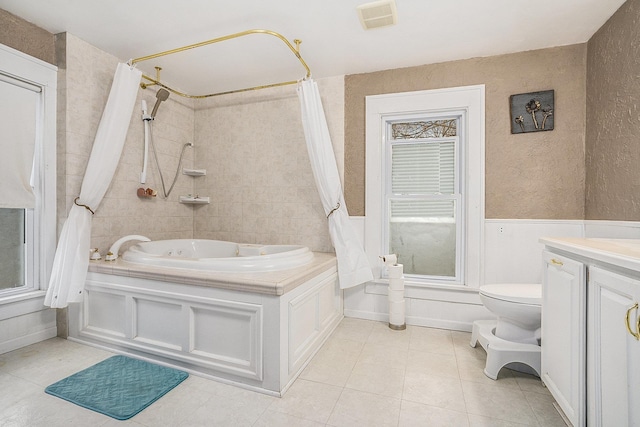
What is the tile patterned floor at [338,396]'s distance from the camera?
1.44 metres

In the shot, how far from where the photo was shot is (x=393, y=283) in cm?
255

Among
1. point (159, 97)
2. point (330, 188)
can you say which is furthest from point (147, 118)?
point (330, 188)

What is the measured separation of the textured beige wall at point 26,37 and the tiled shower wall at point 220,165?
0.19 m

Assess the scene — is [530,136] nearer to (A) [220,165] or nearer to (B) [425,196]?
(B) [425,196]

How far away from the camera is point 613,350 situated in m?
1.02

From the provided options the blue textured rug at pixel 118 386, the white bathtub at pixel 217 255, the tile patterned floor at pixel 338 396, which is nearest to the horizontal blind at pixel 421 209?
the white bathtub at pixel 217 255

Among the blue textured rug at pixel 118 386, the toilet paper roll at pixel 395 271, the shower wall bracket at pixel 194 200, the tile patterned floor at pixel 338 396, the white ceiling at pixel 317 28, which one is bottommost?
the tile patterned floor at pixel 338 396

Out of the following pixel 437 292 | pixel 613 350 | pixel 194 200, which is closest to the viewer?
pixel 613 350

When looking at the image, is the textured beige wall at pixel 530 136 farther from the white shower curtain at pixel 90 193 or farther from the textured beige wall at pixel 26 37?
the textured beige wall at pixel 26 37

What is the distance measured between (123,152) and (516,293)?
320cm

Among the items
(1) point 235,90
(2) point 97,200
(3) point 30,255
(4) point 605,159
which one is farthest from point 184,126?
(4) point 605,159

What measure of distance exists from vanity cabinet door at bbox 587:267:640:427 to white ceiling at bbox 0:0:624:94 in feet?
5.79

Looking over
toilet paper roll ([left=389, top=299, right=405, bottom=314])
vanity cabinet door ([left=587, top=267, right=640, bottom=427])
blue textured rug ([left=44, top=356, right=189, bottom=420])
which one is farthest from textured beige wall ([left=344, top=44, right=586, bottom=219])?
blue textured rug ([left=44, top=356, right=189, bottom=420])

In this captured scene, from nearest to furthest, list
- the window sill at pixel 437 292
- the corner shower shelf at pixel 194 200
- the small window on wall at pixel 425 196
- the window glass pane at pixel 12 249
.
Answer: the window glass pane at pixel 12 249 < the window sill at pixel 437 292 < the small window on wall at pixel 425 196 < the corner shower shelf at pixel 194 200
